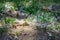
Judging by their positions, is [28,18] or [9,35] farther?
[28,18]

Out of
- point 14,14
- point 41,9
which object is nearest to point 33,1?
point 41,9

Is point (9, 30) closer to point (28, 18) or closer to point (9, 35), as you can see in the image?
point (9, 35)

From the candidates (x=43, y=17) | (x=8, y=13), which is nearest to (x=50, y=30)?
(x=43, y=17)

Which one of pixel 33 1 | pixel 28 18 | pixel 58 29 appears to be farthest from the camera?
pixel 33 1

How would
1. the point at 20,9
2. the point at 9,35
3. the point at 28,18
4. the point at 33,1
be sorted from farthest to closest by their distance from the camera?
1. the point at 33,1
2. the point at 20,9
3. the point at 28,18
4. the point at 9,35

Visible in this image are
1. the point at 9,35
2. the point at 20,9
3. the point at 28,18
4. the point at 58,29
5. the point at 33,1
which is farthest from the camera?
the point at 33,1

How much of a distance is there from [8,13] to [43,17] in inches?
31.9

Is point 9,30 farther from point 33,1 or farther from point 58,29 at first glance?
point 33,1

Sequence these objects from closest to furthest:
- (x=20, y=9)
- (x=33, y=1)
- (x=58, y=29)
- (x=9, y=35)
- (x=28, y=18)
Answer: (x=9, y=35)
(x=58, y=29)
(x=28, y=18)
(x=20, y=9)
(x=33, y=1)

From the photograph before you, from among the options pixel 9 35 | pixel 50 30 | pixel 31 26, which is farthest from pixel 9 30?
pixel 50 30

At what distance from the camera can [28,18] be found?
14.9 ft

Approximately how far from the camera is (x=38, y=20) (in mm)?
4500

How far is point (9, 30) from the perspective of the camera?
162 inches

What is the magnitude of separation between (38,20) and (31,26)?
0.30 metres
